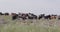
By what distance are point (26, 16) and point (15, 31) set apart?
5.24 meters

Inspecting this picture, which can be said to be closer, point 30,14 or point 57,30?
point 57,30

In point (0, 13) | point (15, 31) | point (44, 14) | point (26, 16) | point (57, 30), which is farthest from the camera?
point (0, 13)

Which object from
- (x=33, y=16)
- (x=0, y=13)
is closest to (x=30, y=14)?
(x=33, y=16)

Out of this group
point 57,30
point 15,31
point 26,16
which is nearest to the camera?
point 15,31

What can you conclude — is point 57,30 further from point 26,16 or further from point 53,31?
point 26,16

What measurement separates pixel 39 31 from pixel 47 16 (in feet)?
18.2

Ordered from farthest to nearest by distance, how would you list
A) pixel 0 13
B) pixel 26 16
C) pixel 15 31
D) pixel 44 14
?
pixel 0 13 → pixel 44 14 → pixel 26 16 → pixel 15 31

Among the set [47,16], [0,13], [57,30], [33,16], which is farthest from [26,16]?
[57,30]

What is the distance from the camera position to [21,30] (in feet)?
18.5

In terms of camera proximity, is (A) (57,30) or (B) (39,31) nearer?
(B) (39,31)

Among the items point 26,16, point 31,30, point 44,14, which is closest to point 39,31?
point 31,30

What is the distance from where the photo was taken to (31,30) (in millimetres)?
5695

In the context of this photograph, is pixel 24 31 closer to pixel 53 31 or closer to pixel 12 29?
pixel 12 29

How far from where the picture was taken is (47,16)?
1106cm
